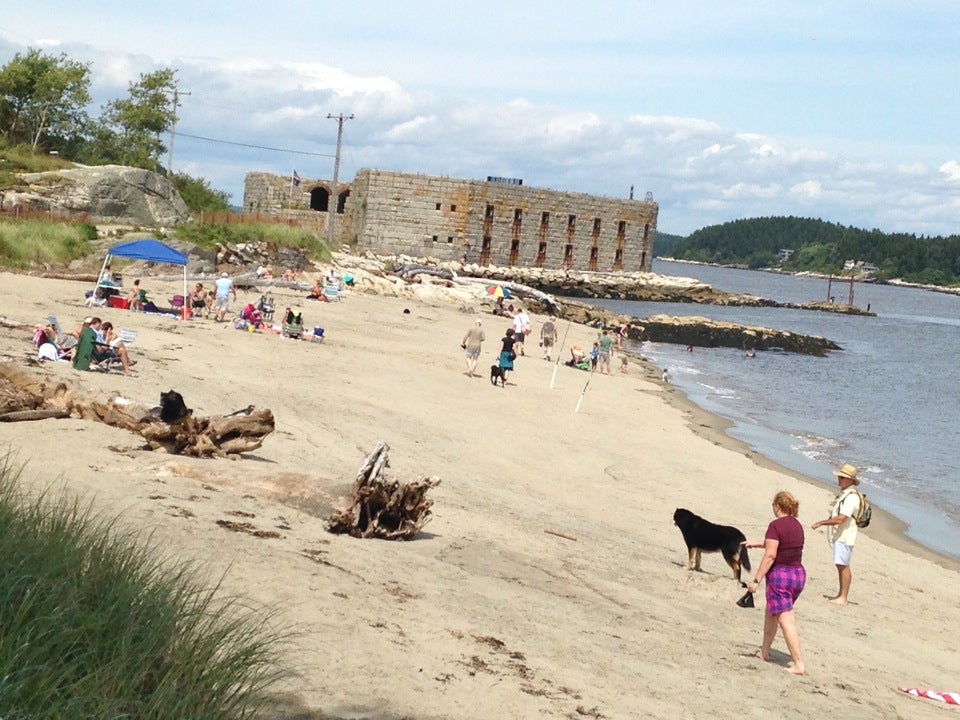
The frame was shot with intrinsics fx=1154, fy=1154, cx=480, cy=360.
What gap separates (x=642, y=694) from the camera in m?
6.12

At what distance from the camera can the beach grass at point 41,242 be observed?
94.8ft

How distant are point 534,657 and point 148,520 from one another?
2538mm

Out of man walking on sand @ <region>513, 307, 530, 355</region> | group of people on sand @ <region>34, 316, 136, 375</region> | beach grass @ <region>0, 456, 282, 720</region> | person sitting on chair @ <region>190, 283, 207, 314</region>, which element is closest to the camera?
beach grass @ <region>0, 456, 282, 720</region>

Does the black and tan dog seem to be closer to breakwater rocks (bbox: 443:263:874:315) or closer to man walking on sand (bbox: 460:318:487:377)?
man walking on sand (bbox: 460:318:487:377)

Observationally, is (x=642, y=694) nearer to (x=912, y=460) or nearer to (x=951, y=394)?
(x=912, y=460)

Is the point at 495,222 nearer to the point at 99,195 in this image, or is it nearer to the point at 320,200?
the point at 320,200

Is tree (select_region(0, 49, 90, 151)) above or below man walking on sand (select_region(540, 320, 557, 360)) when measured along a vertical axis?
above

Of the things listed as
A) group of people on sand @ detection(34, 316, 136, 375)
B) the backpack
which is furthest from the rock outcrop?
the backpack

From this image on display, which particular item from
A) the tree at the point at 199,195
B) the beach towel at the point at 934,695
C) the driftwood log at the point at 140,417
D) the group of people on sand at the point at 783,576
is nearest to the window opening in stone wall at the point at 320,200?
the tree at the point at 199,195

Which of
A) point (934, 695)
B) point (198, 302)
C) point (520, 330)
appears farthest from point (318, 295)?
point (934, 695)

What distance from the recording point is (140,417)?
33.1ft

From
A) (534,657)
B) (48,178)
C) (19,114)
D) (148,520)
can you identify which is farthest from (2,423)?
(19,114)

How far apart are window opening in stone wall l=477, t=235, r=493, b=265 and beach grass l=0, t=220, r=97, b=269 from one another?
43853 millimetres

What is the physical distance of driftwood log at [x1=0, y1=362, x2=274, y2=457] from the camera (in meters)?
9.60
